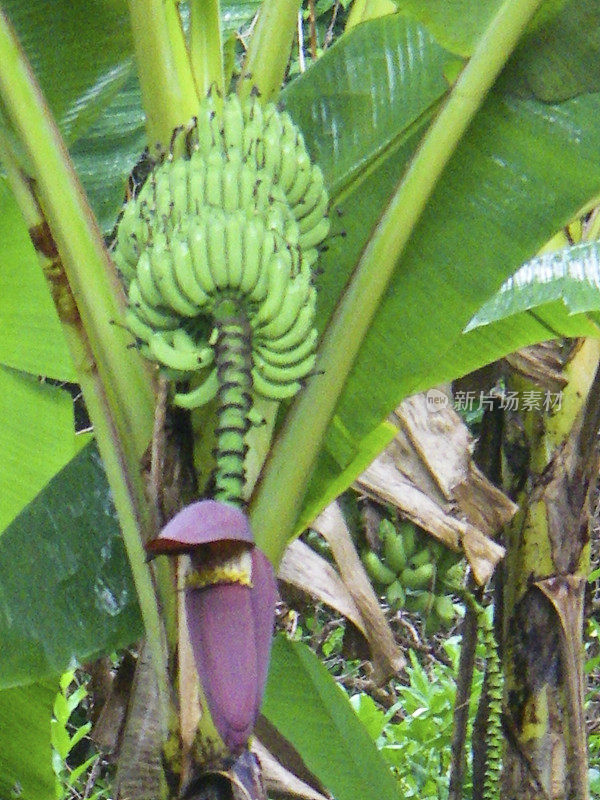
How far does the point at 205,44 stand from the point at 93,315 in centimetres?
31

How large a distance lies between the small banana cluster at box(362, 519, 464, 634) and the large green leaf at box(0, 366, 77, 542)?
62 centimetres

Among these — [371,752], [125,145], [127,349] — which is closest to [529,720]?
[371,752]

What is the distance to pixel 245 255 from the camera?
2.13 feet

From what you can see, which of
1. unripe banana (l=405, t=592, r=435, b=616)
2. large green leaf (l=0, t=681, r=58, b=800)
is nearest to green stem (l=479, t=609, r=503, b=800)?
unripe banana (l=405, t=592, r=435, b=616)

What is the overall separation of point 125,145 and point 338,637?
1934 mm

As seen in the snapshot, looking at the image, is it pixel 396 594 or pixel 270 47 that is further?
pixel 396 594

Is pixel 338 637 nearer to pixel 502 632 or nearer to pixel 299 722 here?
pixel 502 632

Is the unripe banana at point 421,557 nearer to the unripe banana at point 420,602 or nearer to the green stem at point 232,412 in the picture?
the unripe banana at point 420,602

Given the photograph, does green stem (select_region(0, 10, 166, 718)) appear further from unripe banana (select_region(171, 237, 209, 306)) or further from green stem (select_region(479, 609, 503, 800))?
green stem (select_region(479, 609, 503, 800))

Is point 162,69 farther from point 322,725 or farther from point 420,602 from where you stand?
point 420,602

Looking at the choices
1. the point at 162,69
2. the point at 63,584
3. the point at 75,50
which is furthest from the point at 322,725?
the point at 75,50

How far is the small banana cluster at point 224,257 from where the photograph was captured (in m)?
0.65

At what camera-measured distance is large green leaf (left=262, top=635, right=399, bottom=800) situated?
1142mm

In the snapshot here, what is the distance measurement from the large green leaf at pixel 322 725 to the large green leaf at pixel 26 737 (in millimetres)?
303
